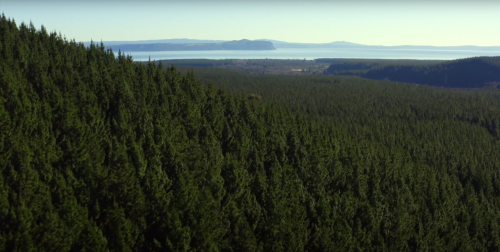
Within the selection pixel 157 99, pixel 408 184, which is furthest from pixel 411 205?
pixel 157 99

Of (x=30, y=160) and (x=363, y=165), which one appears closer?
(x=30, y=160)

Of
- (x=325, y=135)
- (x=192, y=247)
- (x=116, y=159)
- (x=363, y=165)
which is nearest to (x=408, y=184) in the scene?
(x=363, y=165)

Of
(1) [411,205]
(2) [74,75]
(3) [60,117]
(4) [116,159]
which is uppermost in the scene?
(2) [74,75]

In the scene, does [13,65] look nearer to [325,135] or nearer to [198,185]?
[198,185]

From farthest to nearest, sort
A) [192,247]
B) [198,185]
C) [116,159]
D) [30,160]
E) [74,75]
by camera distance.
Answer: [74,75]
[198,185]
[116,159]
[192,247]
[30,160]

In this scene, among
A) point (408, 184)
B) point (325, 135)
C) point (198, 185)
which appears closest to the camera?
point (198, 185)

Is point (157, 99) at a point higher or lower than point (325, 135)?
higher
